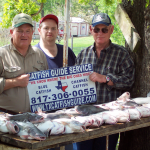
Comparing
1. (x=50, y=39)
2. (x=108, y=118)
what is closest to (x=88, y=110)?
(x=108, y=118)

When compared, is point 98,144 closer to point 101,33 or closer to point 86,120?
point 86,120

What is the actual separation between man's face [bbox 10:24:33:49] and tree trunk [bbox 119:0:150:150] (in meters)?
1.94

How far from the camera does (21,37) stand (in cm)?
353

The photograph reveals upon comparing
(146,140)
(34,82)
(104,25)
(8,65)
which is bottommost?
(146,140)

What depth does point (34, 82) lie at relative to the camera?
3.40 meters

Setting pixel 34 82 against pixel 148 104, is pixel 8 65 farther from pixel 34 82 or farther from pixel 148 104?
pixel 148 104

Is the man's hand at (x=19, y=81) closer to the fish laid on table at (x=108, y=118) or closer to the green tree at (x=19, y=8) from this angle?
the fish laid on table at (x=108, y=118)

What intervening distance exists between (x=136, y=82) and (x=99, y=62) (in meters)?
0.83

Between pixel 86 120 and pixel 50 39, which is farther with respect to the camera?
pixel 50 39

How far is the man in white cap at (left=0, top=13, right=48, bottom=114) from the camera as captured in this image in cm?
333

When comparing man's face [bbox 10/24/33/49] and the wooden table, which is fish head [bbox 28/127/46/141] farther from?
man's face [bbox 10/24/33/49]

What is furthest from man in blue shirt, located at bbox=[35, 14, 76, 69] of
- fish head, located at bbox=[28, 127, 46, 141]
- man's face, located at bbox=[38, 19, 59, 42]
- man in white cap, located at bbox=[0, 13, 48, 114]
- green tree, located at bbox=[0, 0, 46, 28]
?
green tree, located at bbox=[0, 0, 46, 28]

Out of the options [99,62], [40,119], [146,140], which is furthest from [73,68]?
[146,140]

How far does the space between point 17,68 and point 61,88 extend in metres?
0.72
